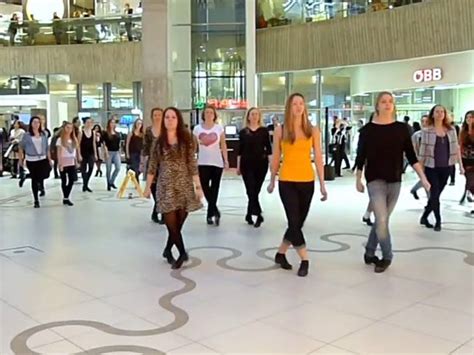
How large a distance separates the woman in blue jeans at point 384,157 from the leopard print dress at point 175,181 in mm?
1534

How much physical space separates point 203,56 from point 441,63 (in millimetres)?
7853

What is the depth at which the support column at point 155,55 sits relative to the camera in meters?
16.3

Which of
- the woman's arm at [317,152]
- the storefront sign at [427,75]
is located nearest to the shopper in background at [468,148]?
the woman's arm at [317,152]

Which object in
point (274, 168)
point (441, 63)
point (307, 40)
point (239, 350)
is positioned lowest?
point (239, 350)

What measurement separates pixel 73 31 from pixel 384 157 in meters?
19.7

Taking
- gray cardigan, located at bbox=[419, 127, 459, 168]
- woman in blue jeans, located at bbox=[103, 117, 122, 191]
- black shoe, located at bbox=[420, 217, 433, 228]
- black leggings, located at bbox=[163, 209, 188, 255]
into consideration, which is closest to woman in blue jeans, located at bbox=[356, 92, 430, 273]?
black leggings, located at bbox=[163, 209, 188, 255]

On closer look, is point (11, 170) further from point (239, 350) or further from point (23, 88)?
point (239, 350)

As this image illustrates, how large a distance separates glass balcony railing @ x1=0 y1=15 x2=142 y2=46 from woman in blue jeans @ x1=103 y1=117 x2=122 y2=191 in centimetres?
979

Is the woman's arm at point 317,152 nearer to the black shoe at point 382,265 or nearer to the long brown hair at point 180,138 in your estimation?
the black shoe at point 382,265

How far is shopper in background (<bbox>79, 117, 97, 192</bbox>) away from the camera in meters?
11.9

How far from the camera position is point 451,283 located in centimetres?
462

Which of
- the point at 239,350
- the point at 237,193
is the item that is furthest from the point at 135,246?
the point at 237,193

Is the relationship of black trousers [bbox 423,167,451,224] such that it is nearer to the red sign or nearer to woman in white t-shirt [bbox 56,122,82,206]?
woman in white t-shirt [bbox 56,122,82,206]

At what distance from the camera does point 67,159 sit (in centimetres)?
967
